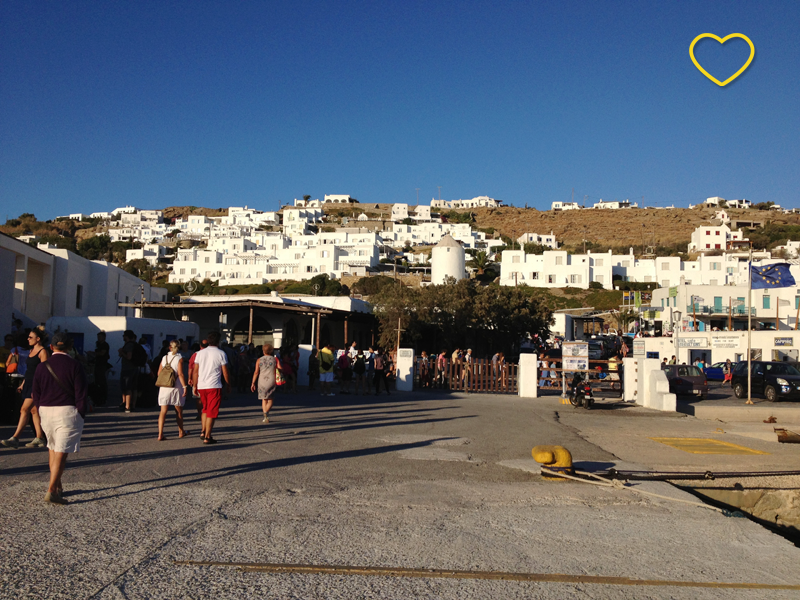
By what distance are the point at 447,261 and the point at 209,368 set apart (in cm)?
6116

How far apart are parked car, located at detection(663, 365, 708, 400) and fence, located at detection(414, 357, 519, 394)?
637cm

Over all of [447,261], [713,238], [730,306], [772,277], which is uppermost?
[713,238]

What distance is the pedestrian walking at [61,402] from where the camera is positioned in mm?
6410

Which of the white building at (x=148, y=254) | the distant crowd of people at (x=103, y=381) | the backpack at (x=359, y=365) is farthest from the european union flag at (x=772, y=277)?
the white building at (x=148, y=254)

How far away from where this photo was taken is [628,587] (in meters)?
4.58

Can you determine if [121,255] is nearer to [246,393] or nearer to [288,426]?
[246,393]

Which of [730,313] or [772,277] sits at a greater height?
[772,277]

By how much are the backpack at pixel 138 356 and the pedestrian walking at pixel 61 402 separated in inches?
302

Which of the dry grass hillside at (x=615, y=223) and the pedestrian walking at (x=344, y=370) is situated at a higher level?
the dry grass hillside at (x=615, y=223)

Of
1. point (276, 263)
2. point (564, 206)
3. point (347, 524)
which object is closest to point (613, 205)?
point (564, 206)

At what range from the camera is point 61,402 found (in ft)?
21.3

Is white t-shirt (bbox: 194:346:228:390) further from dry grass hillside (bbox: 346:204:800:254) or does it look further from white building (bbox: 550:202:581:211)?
white building (bbox: 550:202:581:211)

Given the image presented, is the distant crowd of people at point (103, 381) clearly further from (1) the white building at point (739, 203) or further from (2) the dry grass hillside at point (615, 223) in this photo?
(1) the white building at point (739, 203)

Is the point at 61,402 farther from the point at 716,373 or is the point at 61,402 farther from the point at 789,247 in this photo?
the point at 789,247
